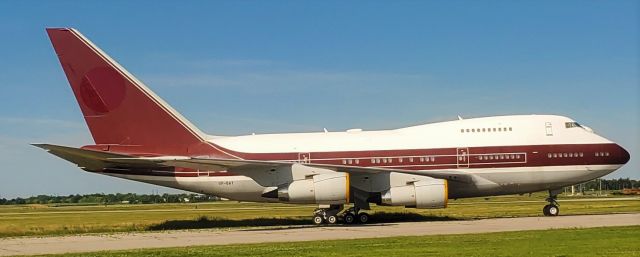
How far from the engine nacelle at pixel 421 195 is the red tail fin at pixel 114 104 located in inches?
363

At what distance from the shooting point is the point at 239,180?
32844 millimetres

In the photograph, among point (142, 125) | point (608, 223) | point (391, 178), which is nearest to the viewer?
point (608, 223)

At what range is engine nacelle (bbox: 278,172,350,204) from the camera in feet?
96.3

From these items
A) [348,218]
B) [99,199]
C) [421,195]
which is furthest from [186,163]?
[99,199]

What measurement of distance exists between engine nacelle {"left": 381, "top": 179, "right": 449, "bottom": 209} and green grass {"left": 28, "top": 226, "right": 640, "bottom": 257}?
772 centimetres

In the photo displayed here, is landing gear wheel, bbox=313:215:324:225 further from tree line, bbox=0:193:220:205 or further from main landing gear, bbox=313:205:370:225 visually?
tree line, bbox=0:193:220:205

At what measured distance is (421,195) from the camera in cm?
2978

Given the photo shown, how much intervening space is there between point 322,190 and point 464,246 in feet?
38.8

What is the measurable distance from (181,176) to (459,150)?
1313 cm

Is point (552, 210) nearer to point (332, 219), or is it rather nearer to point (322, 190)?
point (332, 219)

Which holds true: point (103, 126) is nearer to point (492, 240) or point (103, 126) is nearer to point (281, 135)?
point (281, 135)

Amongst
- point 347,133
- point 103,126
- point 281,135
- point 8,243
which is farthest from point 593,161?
point 8,243

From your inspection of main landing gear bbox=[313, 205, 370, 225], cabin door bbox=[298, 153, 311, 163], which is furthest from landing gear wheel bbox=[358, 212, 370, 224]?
cabin door bbox=[298, 153, 311, 163]

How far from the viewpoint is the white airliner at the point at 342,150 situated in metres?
32.1
